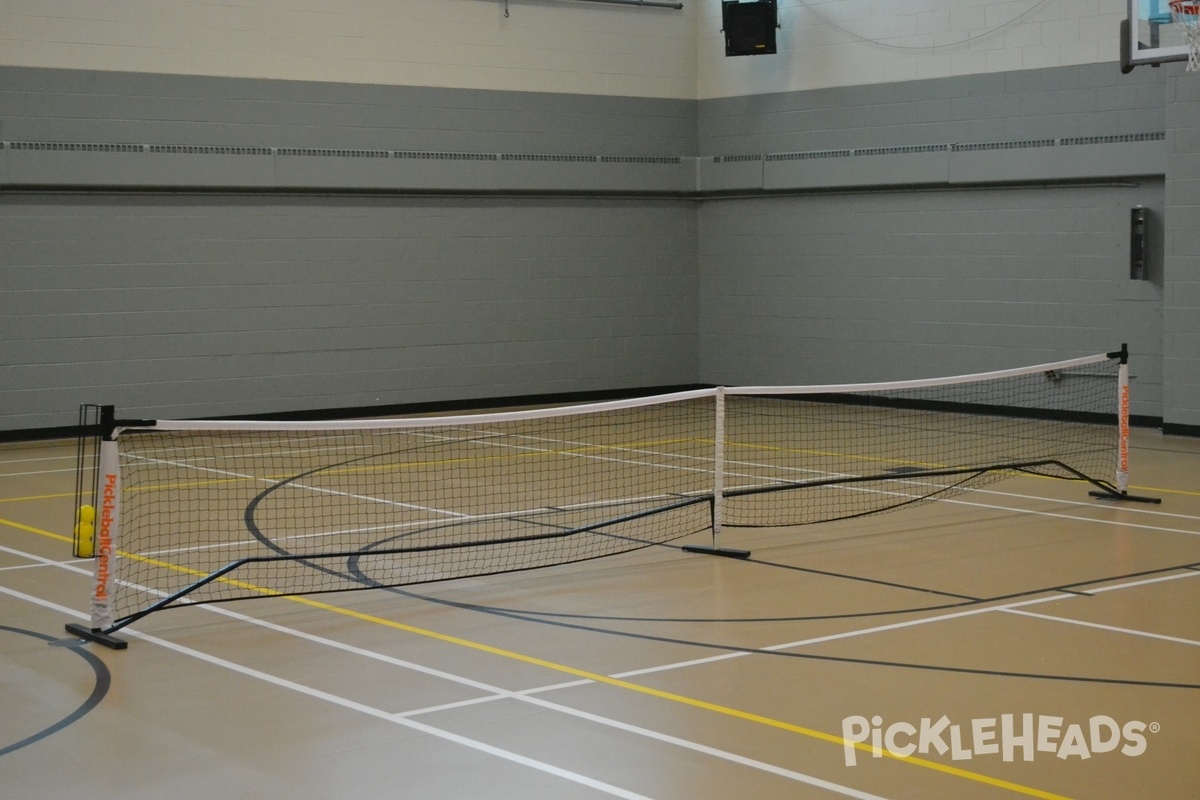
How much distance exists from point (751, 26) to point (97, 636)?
544 inches

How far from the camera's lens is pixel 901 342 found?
17.9 meters

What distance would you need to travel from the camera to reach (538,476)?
12.7 meters

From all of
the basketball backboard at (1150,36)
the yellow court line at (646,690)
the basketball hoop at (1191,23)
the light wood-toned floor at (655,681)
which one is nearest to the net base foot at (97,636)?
the light wood-toned floor at (655,681)

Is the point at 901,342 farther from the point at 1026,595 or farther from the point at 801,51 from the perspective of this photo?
the point at 1026,595

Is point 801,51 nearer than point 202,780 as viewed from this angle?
No

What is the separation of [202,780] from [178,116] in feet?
40.2

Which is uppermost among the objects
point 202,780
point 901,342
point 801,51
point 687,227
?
point 801,51

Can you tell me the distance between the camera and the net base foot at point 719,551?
911 centimetres

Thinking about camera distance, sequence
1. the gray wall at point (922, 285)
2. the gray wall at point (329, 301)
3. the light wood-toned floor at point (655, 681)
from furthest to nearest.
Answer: the gray wall at point (922, 285) → the gray wall at point (329, 301) → the light wood-toned floor at point (655, 681)

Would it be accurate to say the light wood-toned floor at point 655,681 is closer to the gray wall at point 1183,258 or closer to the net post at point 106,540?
the net post at point 106,540

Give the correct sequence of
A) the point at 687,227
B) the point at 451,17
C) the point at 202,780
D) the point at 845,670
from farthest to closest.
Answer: the point at 687,227 → the point at 451,17 → the point at 845,670 → the point at 202,780

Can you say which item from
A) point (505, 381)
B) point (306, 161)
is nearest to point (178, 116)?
point (306, 161)

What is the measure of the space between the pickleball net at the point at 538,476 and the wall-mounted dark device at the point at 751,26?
479 centimetres

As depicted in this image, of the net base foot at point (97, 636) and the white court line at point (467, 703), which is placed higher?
the net base foot at point (97, 636)
